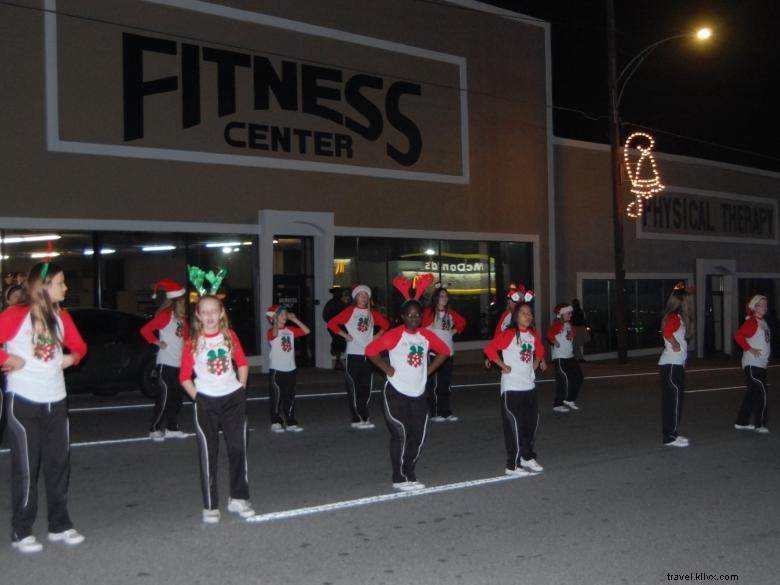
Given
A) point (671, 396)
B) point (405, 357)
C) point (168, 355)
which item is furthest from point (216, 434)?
point (671, 396)

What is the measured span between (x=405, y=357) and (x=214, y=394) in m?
1.97

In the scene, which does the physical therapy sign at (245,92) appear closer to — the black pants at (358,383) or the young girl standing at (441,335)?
the young girl standing at (441,335)

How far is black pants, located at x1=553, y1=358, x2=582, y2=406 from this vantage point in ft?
45.9

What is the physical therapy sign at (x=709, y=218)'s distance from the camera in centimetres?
3011

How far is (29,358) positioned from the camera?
247 inches

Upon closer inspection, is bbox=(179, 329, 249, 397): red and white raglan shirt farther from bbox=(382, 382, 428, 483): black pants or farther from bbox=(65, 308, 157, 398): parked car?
bbox=(65, 308, 157, 398): parked car

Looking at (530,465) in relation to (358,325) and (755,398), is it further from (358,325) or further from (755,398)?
(755,398)

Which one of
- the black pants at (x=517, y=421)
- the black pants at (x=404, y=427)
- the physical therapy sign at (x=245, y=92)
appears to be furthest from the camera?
the physical therapy sign at (x=245, y=92)

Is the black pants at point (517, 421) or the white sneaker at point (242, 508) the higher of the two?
the black pants at point (517, 421)

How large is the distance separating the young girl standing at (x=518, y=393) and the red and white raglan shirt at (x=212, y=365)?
287 centimetres

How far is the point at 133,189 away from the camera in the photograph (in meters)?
18.0

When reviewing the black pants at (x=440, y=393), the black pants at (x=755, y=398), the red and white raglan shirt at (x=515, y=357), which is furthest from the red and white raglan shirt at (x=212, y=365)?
the black pants at (x=755, y=398)

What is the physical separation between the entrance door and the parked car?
5619mm

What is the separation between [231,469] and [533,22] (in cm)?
2175
